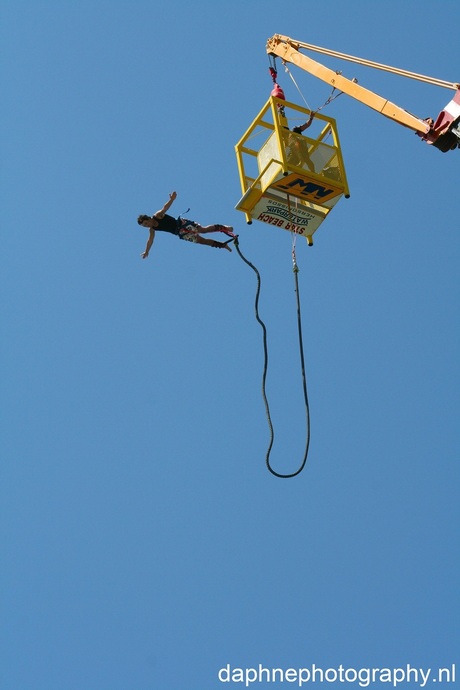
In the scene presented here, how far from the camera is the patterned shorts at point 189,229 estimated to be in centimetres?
1852

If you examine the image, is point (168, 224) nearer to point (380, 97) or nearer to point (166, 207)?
point (166, 207)

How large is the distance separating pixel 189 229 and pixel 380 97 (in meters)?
4.08

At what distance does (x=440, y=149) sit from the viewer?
17672 mm

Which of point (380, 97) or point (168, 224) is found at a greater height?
point (380, 97)

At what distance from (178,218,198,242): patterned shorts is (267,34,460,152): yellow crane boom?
3788mm

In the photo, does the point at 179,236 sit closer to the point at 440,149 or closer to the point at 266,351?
the point at 266,351

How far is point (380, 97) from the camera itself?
1892 centimetres

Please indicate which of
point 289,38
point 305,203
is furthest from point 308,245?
point 289,38

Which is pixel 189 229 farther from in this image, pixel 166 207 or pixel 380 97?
pixel 380 97

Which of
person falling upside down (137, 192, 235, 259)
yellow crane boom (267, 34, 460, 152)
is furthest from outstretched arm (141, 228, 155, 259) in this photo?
yellow crane boom (267, 34, 460, 152)

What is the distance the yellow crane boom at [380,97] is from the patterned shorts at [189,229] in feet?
12.4

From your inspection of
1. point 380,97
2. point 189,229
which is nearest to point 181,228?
point 189,229

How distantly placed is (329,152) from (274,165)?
3.24 feet

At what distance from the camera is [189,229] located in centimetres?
1853
